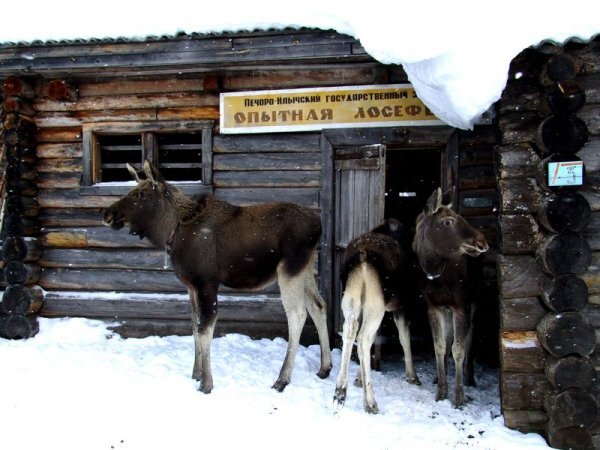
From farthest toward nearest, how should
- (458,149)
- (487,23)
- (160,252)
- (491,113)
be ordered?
(160,252) < (458,149) < (491,113) < (487,23)

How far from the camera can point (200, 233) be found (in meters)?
5.94

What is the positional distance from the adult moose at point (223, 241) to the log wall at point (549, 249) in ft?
7.34

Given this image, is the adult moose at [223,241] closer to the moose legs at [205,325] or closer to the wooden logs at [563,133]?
the moose legs at [205,325]

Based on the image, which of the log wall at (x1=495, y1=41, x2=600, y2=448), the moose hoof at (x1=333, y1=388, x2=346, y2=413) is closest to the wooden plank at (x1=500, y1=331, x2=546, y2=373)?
the log wall at (x1=495, y1=41, x2=600, y2=448)

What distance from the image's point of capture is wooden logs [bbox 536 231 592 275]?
4547 millimetres

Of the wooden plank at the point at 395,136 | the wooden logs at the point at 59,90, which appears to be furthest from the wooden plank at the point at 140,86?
the wooden plank at the point at 395,136

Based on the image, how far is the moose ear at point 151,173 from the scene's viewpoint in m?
5.86

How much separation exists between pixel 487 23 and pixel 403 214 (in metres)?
6.91

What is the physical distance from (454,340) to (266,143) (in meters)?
3.75

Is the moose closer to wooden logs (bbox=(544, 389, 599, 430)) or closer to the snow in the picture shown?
the snow

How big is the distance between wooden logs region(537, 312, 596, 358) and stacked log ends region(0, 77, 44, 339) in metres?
6.85

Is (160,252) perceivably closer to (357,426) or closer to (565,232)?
(357,426)

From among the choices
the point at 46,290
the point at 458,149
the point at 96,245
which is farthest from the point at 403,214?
the point at 46,290

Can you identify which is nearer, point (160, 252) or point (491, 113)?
point (491, 113)
